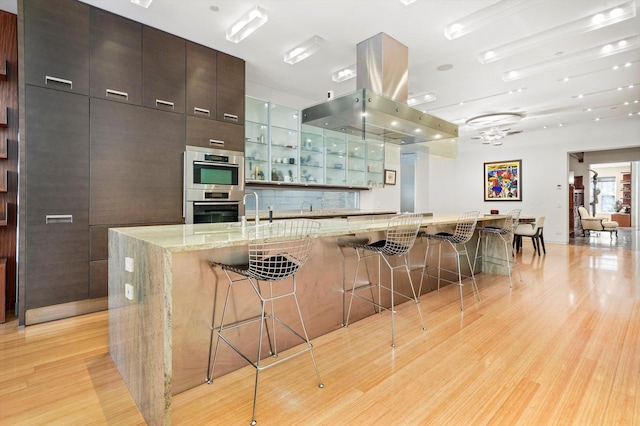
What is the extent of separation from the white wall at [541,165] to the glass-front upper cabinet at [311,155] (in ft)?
11.7

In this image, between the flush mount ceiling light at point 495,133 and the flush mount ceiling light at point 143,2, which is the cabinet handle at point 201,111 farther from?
the flush mount ceiling light at point 495,133

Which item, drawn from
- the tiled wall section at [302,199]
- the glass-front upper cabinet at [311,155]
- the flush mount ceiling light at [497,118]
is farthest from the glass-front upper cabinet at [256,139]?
the flush mount ceiling light at [497,118]

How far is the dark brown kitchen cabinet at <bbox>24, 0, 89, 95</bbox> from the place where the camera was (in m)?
2.78

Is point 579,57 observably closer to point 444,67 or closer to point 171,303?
point 444,67

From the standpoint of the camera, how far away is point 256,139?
4.81 meters

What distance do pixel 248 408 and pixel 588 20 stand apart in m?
4.37

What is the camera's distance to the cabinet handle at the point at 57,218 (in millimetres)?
2877

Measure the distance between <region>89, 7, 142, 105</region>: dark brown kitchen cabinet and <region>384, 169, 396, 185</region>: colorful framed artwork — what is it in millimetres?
4842

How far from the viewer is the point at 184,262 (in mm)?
1847

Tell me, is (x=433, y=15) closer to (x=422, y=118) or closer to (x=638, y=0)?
(x=422, y=118)

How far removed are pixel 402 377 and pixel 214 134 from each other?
10.8 feet

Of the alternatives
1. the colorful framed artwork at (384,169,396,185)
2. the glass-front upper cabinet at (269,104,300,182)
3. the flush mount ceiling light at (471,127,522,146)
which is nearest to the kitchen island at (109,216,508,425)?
the glass-front upper cabinet at (269,104,300,182)

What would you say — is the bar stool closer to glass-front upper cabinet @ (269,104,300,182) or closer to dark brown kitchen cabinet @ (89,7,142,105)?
dark brown kitchen cabinet @ (89,7,142,105)

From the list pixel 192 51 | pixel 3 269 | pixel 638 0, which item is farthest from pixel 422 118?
pixel 3 269
